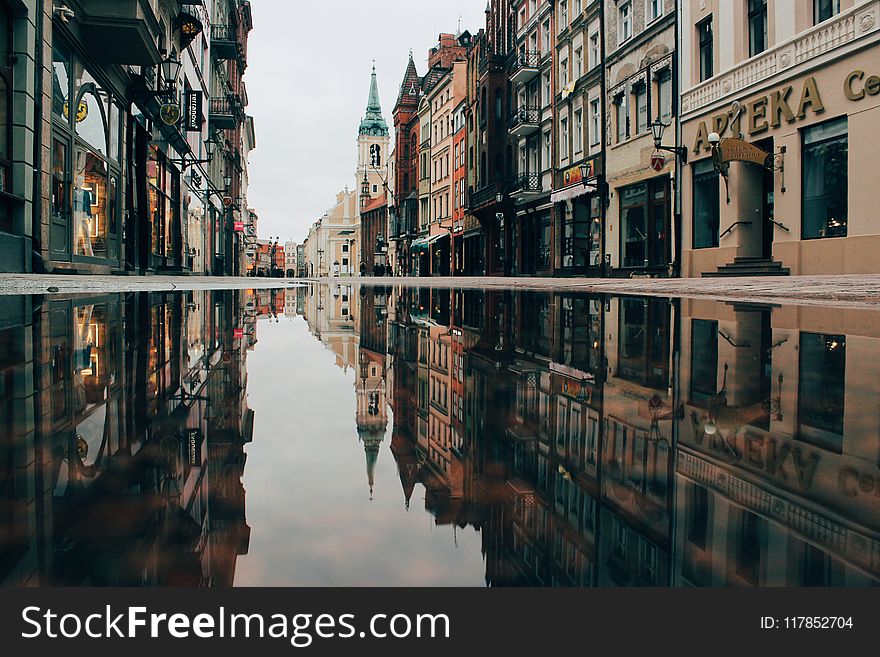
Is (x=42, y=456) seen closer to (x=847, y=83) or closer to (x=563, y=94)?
(x=847, y=83)

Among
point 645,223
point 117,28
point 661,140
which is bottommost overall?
point 645,223

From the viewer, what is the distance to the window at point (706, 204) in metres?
19.1

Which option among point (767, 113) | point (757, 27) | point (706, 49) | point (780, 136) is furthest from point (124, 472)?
point (706, 49)

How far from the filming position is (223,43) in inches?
1411

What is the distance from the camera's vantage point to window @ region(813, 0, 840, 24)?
14789mm

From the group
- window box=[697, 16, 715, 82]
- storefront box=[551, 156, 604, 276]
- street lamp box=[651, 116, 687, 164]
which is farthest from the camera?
storefront box=[551, 156, 604, 276]

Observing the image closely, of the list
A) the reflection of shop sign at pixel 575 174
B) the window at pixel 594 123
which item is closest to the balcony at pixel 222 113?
the reflection of shop sign at pixel 575 174

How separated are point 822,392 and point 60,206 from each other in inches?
533

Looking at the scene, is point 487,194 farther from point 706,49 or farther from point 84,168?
point 84,168

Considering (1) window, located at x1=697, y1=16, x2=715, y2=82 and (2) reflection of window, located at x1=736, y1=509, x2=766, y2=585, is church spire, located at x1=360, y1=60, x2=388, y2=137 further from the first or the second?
(2) reflection of window, located at x1=736, y1=509, x2=766, y2=585

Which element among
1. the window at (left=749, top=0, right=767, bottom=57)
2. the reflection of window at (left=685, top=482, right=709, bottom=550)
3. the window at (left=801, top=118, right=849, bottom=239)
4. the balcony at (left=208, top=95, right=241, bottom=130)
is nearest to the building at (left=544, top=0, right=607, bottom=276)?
the window at (left=749, top=0, right=767, bottom=57)

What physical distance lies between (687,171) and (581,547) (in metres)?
21.1

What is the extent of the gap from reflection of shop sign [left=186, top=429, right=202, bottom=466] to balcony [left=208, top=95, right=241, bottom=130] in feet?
124

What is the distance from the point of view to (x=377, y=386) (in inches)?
83.9
